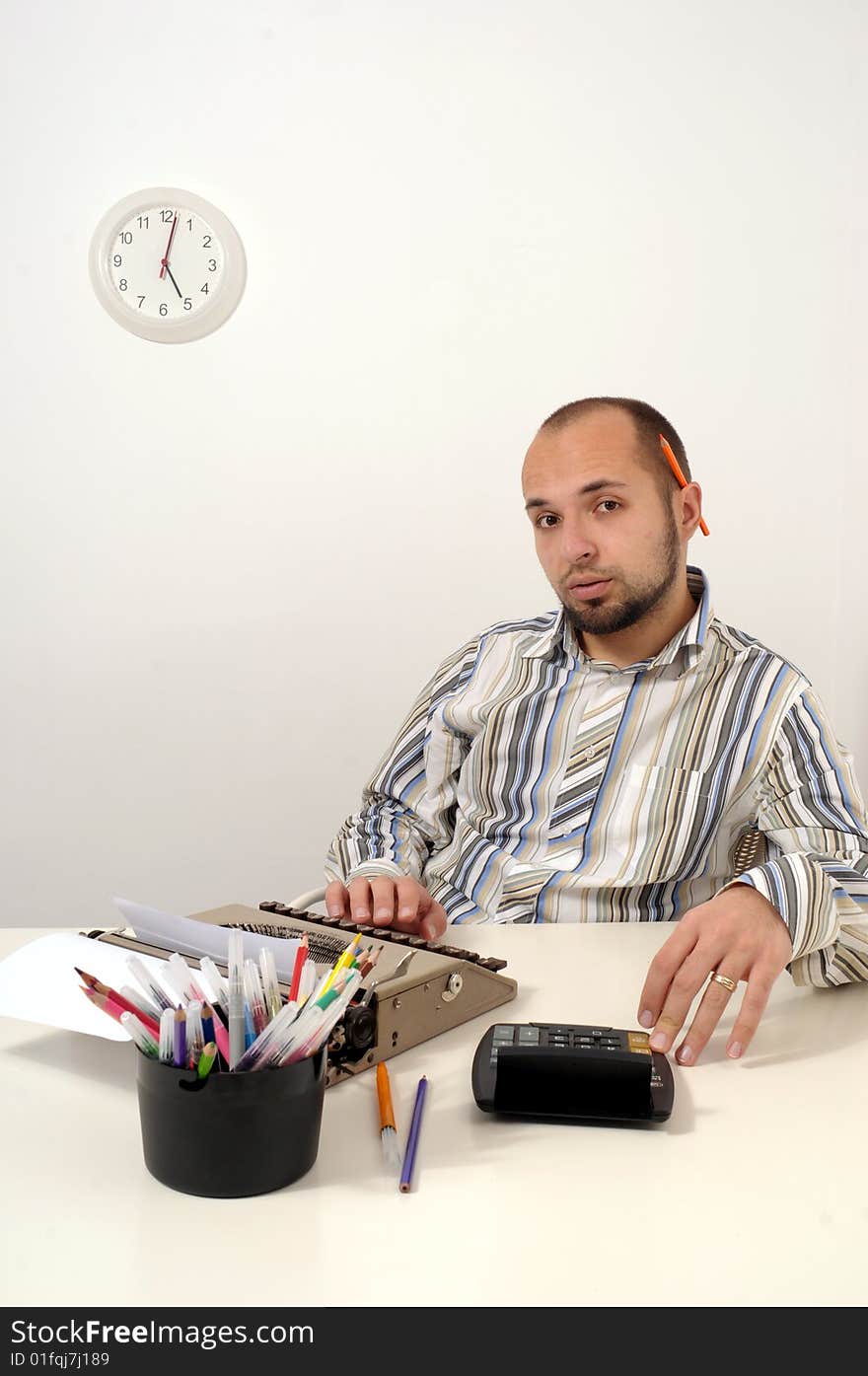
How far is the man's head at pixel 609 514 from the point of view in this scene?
1.65 metres

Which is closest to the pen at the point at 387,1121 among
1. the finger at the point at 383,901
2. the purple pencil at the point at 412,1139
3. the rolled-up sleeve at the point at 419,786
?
the purple pencil at the point at 412,1139

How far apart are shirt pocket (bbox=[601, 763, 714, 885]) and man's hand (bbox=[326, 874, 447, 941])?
1.11 ft

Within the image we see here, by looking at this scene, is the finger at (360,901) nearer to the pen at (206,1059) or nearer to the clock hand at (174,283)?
the pen at (206,1059)

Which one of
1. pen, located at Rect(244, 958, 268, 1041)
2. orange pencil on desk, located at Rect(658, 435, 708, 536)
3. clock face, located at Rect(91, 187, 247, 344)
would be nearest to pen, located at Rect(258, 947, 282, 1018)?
pen, located at Rect(244, 958, 268, 1041)

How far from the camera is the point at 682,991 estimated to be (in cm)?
99

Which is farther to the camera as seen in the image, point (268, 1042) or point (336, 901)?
point (336, 901)

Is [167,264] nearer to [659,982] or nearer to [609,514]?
[609,514]

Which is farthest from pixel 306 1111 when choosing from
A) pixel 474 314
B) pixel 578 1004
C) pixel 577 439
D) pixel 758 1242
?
pixel 474 314

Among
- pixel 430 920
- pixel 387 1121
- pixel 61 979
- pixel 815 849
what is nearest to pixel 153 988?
pixel 387 1121

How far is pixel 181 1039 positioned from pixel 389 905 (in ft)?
1.87

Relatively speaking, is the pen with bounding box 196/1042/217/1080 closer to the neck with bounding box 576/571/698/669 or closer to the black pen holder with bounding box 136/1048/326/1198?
the black pen holder with bounding box 136/1048/326/1198

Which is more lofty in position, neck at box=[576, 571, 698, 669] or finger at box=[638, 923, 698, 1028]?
neck at box=[576, 571, 698, 669]

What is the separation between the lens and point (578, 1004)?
1088 millimetres

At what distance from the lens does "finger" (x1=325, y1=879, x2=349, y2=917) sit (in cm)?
128
